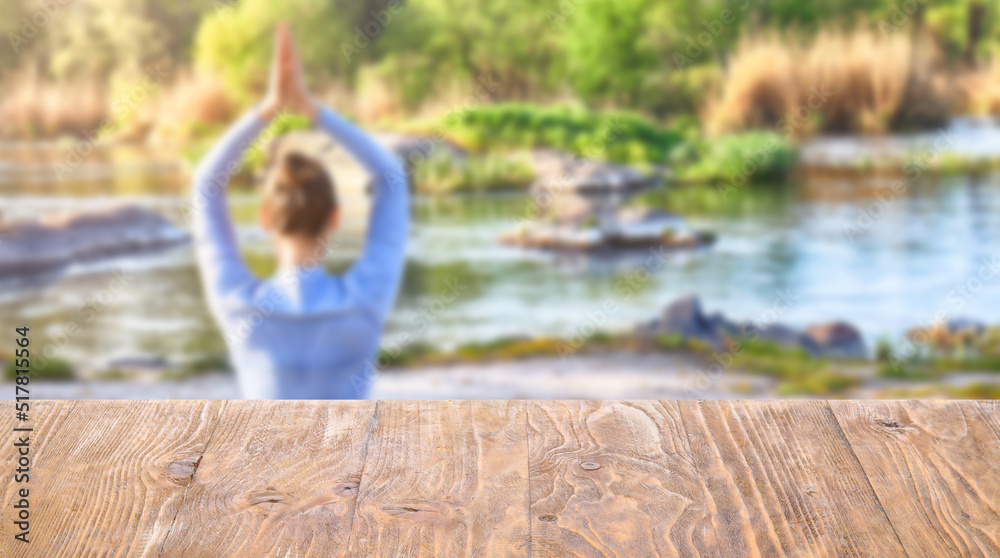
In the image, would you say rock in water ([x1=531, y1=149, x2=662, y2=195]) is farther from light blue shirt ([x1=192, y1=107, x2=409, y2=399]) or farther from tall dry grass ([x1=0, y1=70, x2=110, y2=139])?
tall dry grass ([x1=0, y1=70, x2=110, y2=139])

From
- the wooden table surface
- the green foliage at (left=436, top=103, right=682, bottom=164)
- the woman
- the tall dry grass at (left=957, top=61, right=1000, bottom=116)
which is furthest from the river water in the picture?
the wooden table surface

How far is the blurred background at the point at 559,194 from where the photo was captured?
2.56 metres

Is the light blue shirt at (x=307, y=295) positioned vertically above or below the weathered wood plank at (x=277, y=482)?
below

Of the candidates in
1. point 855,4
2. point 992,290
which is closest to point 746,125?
point 855,4

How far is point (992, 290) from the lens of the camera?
2.60 m

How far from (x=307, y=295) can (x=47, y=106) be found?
3.45ft

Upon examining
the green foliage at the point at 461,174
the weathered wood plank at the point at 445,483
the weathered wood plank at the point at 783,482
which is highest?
the weathered wood plank at the point at 445,483

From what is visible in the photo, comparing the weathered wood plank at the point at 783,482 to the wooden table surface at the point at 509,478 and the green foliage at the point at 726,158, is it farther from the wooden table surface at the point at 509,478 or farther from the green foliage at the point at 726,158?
the green foliage at the point at 726,158

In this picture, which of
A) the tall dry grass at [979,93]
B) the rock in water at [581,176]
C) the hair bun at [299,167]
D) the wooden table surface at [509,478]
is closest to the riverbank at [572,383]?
the rock in water at [581,176]

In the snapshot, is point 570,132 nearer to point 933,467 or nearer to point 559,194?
point 559,194

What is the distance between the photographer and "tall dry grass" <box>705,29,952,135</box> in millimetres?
2609

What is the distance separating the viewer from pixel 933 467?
948mm

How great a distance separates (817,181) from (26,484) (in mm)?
2104

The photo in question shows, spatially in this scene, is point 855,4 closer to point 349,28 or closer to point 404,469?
point 349,28
